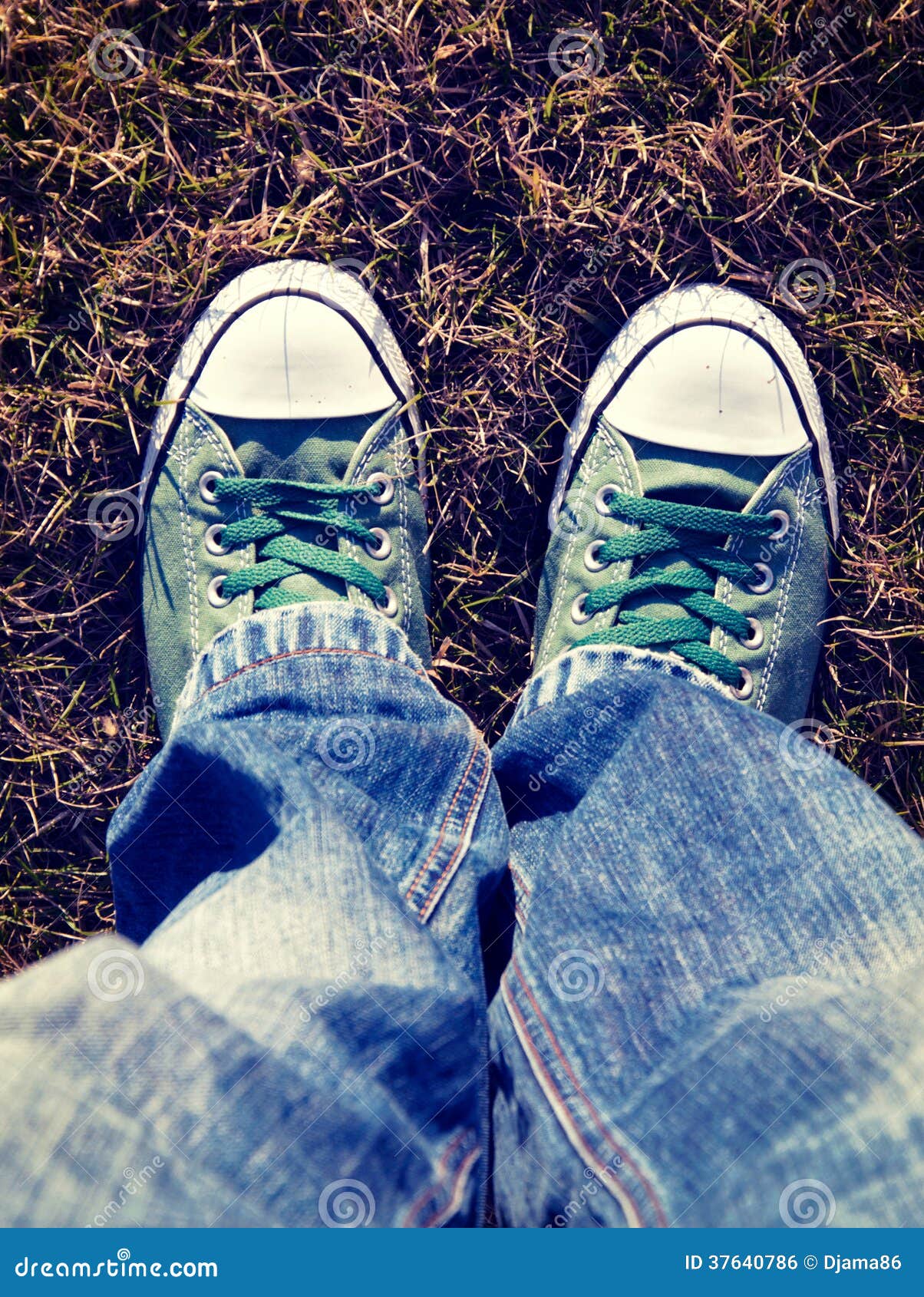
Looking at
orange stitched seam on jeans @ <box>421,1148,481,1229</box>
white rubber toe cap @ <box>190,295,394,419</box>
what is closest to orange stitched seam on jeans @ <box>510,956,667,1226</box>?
orange stitched seam on jeans @ <box>421,1148,481,1229</box>

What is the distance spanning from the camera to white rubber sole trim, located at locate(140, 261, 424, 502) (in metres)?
1.56

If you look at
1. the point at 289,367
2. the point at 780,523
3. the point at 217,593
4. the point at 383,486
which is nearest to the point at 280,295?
the point at 289,367

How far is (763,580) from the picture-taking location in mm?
1596

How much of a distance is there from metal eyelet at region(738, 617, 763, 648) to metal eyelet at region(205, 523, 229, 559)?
2.84ft

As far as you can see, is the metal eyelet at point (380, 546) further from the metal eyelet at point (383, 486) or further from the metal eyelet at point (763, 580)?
the metal eyelet at point (763, 580)

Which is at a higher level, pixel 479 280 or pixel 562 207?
pixel 562 207

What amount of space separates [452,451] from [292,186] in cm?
50

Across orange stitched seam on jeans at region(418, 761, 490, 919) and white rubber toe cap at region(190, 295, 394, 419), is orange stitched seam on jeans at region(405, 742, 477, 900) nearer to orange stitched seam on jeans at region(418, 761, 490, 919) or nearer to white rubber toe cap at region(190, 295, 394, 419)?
orange stitched seam on jeans at region(418, 761, 490, 919)

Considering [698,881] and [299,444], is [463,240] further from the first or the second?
[698,881]

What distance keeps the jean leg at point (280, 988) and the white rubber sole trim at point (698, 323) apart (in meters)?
0.64

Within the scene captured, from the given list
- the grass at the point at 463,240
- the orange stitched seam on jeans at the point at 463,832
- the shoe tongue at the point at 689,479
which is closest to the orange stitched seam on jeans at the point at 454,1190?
the orange stitched seam on jeans at the point at 463,832

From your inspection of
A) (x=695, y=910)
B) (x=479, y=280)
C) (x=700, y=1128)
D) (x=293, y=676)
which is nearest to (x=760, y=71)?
(x=479, y=280)

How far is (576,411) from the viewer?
161cm

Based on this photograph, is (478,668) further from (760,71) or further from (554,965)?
(760,71)
